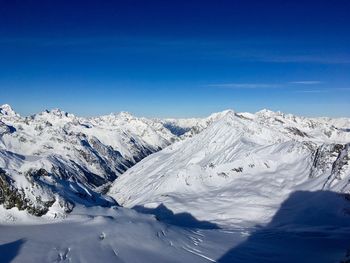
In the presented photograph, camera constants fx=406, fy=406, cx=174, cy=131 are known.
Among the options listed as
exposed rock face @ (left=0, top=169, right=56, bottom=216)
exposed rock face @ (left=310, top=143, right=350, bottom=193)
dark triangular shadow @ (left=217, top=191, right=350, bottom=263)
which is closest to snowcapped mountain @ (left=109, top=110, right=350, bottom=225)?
exposed rock face @ (left=310, top=143, right=350, bottom=193)

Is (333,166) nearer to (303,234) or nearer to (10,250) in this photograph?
(303,234)

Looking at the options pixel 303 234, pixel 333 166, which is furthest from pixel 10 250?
pixel 333 166

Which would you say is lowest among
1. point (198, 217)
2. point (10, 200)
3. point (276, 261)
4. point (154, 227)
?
point (198, 217)

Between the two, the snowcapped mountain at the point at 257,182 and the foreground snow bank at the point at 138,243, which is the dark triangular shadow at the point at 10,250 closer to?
the foreground snow bank at the point at 138,243

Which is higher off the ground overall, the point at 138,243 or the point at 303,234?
the point at 138,243

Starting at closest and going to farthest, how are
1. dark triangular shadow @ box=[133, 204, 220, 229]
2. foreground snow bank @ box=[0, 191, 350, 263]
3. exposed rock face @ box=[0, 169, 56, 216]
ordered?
foreground snow bank @ box=[0, 191, 350, 263]
exposed rock face @ box=[0, 169, 56, 216]
dark triangular shadow @ box=[133, 204, 220, 229]

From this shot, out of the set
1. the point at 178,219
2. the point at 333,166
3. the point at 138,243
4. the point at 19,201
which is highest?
the point at 333,166

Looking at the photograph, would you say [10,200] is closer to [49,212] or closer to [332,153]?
[49,212]

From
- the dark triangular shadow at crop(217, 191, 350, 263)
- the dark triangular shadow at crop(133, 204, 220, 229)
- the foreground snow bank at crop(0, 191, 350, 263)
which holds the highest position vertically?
the foreground snow bank at crop(0, 191, 350, 263)

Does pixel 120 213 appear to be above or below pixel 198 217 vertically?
above

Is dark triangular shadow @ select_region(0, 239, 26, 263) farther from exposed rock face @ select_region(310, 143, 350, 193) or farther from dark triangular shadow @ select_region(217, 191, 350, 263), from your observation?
exposed rock face @ select_region(310, 143, 350, 193)

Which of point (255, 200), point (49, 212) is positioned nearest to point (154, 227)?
point (49, 212)
